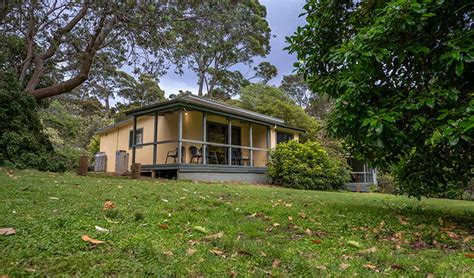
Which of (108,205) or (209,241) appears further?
(108,205)

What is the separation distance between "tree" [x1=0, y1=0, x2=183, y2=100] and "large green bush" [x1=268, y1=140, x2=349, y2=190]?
269 inches

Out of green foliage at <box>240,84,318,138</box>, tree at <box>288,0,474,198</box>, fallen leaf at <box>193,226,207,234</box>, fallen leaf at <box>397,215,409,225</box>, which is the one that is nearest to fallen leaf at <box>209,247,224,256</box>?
fallen leaf at <box>193,226,207,234</box>

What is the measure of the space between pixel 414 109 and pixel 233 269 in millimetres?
3052

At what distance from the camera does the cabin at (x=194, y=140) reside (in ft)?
41.1

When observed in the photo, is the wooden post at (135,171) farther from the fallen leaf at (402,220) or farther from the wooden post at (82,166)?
the fallen leaf at (402,220)

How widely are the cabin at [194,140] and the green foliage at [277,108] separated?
2401 millimetres

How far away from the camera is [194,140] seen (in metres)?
14.3

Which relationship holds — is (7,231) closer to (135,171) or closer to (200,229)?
(200,229)

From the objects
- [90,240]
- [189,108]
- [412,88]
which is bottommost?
[90,240]

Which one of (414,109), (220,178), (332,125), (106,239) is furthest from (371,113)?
(220,178)

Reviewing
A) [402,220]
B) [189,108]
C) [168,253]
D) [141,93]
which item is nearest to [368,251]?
[168,253]

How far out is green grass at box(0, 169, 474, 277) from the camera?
90.1 inches

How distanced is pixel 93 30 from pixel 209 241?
28.3 ft

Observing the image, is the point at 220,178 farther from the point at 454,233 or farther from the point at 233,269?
the point at 233,269
